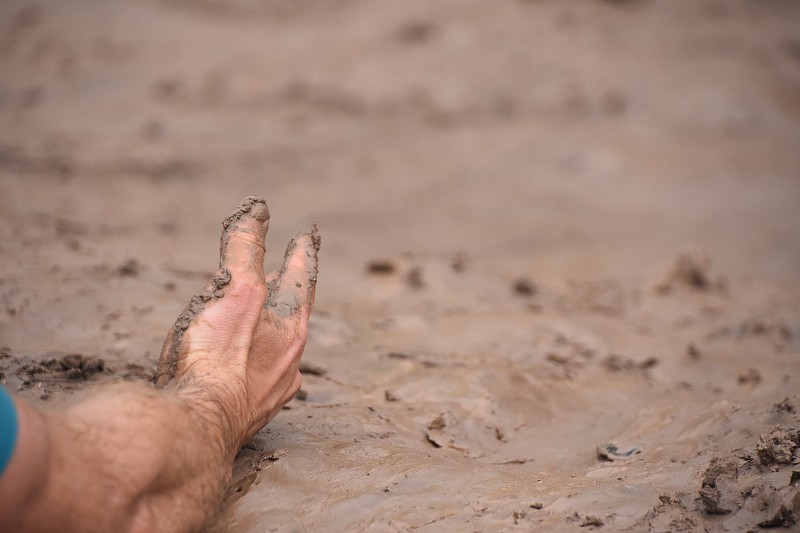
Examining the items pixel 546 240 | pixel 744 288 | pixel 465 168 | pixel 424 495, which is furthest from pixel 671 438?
pixel 465 168

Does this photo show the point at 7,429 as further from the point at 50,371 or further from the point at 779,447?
the point at 779,447

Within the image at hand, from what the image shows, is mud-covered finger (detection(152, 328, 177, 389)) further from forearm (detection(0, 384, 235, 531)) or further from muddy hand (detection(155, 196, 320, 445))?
forearm (detection(0, 384, 235, 531))

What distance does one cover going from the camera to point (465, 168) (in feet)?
22.6

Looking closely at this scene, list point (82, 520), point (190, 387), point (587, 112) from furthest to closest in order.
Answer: point (587, 112)
point (190, 387)
point (82, 520)

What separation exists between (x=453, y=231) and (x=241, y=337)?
164 inches

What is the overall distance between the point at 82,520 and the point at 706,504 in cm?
132

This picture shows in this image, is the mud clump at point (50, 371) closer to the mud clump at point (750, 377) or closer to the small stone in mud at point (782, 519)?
the small stone in mud at point (782, 519)

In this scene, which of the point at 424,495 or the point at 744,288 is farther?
the point at 744,288

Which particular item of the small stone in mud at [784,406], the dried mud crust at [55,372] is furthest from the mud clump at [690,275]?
the dried mud crust at [55,372]

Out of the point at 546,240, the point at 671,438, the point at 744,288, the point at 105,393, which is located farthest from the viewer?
the point at 546,240

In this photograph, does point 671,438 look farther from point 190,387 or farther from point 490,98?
point 490,98

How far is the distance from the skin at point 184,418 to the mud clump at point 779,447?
121 cm

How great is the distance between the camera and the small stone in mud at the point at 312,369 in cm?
286

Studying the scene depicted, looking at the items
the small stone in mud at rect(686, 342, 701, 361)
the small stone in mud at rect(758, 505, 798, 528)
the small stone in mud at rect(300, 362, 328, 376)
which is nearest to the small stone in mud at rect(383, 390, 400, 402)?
the small stone in mud at rect(300, 362, 328, 376)
